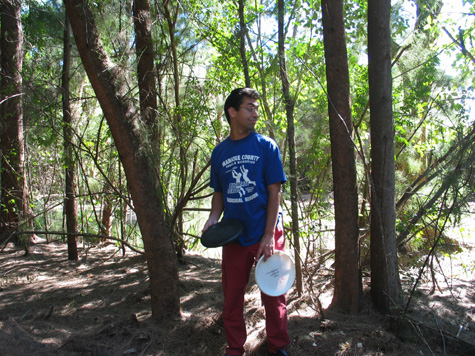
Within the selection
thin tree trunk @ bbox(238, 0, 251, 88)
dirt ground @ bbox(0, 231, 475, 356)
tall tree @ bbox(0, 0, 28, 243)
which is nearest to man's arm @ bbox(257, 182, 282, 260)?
dirt ground @ bbox(0, 231, 475, 356)

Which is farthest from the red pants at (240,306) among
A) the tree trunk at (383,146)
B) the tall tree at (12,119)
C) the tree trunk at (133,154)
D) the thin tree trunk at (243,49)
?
the tall tree at (12,119)

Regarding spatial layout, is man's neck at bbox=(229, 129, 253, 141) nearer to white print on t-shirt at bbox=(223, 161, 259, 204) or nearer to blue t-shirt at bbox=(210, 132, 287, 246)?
blue t-shirt at bbox=(210, 132, 287, 246)

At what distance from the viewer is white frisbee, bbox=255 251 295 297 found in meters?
2.62

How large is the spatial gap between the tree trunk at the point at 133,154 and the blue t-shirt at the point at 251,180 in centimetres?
84

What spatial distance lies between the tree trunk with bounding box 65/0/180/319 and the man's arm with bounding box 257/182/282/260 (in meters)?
1.09

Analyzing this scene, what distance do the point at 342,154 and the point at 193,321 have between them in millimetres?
1915

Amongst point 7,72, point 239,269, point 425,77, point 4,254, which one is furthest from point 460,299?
point 7,72

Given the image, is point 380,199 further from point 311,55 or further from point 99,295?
point 99,295

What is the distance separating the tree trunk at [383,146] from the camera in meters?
3.30

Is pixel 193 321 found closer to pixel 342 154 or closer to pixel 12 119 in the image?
pixel 342 154

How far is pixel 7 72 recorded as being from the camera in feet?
22.8

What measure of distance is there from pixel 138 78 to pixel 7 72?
3.89m

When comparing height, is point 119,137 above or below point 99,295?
above

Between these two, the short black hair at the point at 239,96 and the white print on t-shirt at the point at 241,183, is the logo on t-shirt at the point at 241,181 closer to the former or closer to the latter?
the white print on t-shirt at the point at 241,183
